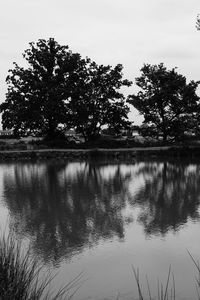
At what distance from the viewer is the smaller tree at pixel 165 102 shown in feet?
129

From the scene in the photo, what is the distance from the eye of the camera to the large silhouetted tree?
40.4m

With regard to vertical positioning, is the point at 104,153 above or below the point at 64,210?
above

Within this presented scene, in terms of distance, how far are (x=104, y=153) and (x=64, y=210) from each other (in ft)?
78.4

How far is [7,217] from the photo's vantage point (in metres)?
12.0

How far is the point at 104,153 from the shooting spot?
36.8 meters

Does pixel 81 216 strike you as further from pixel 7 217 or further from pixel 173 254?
pixel 173 254

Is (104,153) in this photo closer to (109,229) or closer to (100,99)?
(100,99)

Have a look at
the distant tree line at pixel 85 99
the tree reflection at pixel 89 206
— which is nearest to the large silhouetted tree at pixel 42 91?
the distant tree line at pixel 85 99

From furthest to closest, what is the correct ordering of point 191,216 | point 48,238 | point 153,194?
point 153,194
point 191,216
point 48,238

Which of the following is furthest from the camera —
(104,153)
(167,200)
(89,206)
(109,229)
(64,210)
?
(104,153)

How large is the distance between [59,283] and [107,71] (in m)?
37.4

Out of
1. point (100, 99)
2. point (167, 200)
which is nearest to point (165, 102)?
point (100, 99)

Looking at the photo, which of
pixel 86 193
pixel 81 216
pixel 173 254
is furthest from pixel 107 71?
pixel 173 254

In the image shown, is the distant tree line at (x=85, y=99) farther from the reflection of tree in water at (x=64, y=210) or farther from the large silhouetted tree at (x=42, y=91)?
the reflection of tree in water at (x=64, y=210)
